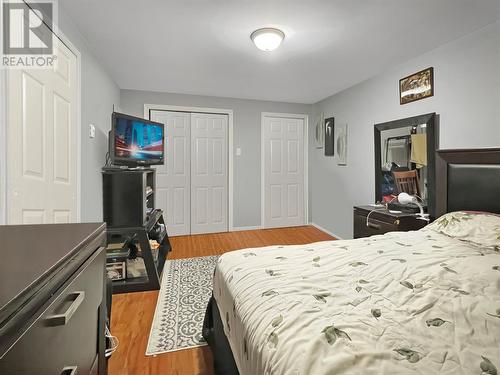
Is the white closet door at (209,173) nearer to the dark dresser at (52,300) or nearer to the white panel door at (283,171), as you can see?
the white panel door at (283,171)

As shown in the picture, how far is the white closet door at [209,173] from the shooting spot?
4398mm

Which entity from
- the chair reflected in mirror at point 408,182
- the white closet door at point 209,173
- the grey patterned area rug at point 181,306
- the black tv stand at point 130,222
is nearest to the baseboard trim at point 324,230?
the chair reflected in mirror at point 408,182

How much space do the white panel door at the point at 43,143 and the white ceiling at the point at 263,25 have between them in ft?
1.87

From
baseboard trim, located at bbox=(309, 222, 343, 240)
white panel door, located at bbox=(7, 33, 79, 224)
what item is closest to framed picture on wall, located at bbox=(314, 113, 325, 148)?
baseboard trim, located at bbox=(309, 222, 343, 240)

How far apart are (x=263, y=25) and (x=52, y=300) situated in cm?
229

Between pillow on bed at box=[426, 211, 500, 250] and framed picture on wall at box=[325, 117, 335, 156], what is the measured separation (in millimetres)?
2482

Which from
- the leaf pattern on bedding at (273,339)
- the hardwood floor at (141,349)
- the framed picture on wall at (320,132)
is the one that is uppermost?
the framed picture on wall at (320,132)

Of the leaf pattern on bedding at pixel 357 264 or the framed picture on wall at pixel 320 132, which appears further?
the framed picture on wall at pixel 320 132

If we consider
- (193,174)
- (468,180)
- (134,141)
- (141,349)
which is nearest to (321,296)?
(141,349)

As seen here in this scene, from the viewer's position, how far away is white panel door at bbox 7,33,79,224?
1.52 metres

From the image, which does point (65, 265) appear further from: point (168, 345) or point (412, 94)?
point (412, 94)

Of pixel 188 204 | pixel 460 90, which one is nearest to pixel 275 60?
pixel 460 90

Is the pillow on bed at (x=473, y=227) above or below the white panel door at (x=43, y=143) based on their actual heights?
below

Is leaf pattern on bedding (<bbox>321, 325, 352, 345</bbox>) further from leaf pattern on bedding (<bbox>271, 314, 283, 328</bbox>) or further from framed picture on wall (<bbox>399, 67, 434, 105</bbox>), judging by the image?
framed picture on wall (<bbox>399, 67, 434, 105</bbox>)
